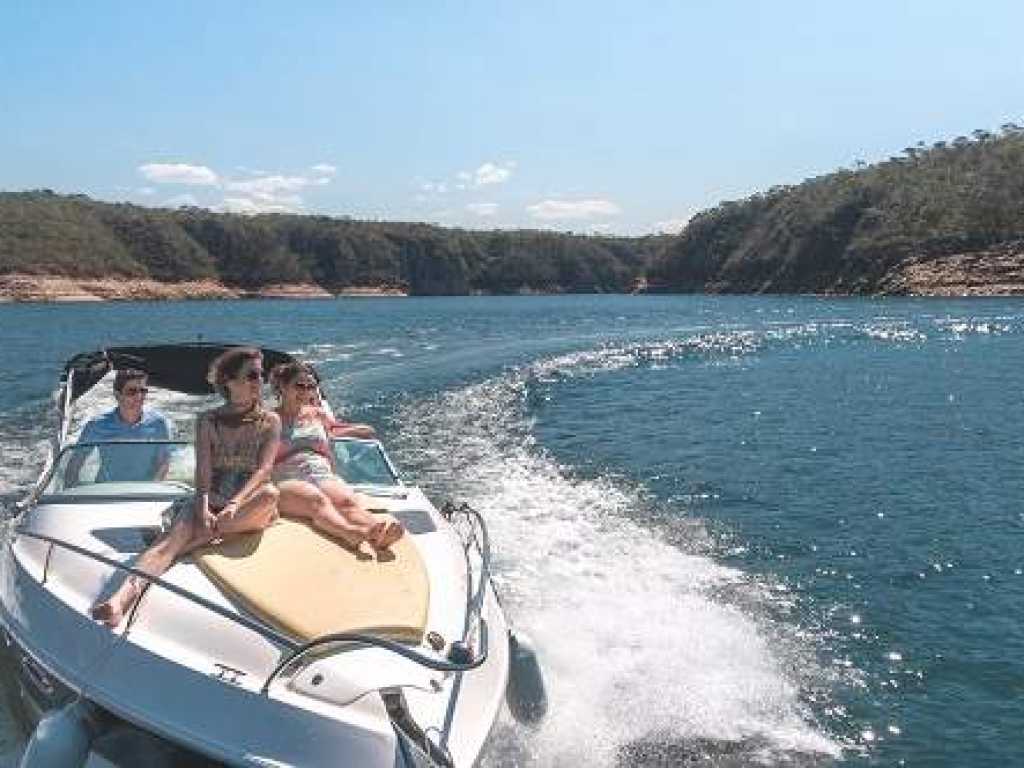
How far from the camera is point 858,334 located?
45.5m

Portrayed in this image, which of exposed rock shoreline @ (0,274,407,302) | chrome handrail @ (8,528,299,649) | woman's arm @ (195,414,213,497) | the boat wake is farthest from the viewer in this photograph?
exposed rock shoreline @ (0,274,407,302)

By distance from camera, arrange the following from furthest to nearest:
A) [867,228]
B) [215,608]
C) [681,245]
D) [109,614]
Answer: [681,245] → [867,228] → [109,614] → [215,608]

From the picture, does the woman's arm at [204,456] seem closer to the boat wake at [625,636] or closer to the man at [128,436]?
the man at [128,436]

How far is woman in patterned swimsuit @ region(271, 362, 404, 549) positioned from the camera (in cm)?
746

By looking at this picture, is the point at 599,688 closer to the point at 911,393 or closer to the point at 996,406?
the point at 996,406

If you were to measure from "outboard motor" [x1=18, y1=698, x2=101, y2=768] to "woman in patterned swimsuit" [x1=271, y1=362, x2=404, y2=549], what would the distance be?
6.27 feet

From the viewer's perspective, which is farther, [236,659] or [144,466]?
[144,466]

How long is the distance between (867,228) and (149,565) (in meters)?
112

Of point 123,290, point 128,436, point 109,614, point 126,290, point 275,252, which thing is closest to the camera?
point 109,614

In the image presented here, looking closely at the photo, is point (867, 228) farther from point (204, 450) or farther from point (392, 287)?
point (204, 450)

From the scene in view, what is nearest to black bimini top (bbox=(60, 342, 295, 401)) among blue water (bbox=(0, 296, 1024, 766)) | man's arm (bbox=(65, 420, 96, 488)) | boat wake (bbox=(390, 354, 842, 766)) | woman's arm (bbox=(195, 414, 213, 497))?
blue water (bbox=(0, 296, 1024, 766))

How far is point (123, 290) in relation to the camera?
13138cm

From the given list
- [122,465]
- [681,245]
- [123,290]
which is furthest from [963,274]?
[123,290]

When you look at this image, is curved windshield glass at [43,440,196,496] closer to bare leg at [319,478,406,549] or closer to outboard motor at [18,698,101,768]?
bare leg at [319,478,406,549]
